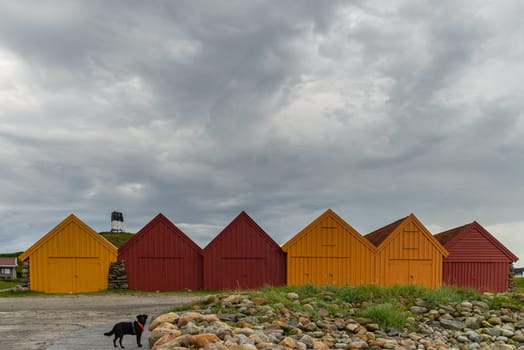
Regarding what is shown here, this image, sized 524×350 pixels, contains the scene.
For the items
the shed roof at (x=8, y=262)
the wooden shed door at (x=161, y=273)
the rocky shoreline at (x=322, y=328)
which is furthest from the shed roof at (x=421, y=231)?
the shed roof at (x=8, y=262)

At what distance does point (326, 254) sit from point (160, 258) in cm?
999

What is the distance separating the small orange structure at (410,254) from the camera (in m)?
29.0

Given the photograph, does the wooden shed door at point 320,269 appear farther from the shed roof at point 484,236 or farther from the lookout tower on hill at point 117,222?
the lookout tower on hill at point 117,222

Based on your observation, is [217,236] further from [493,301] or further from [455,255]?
[493,301]

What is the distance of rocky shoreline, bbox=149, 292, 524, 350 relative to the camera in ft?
30.6

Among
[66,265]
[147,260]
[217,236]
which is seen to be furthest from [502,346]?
[66,265]

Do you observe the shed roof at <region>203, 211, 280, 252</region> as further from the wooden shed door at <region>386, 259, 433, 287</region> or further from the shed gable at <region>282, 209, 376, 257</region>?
the wooden shed door at <region>386, 259, 433, 287</region>

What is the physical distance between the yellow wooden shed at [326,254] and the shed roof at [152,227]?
572 cm

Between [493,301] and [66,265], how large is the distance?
2287 cm

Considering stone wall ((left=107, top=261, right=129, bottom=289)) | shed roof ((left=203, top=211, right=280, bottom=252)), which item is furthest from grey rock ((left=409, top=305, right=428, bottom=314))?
stone wall ((left=107, top=261, right=129, bottom=289))

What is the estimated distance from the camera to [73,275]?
1106 inches

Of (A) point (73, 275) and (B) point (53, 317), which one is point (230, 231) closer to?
(A) point (73, 275)

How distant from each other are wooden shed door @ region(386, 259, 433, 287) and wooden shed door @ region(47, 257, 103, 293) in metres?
17.5

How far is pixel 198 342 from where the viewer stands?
8547mm
